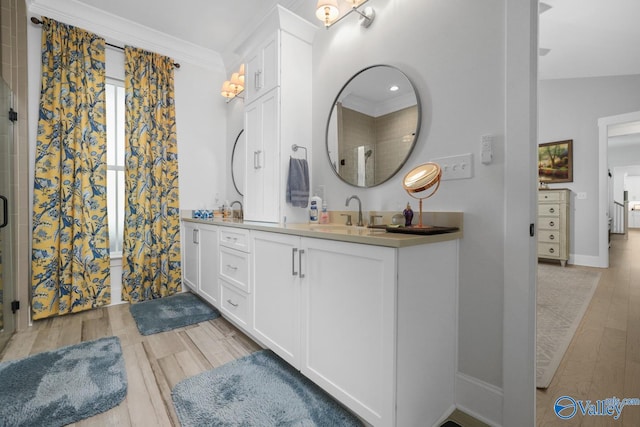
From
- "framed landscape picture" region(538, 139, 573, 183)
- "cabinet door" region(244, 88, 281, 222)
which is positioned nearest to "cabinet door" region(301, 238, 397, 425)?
"cabinet door" region(244, 88, 281, 222)

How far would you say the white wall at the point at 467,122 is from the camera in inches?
50.8

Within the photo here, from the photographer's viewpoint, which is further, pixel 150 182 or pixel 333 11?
pixel 150 182

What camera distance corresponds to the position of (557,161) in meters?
4.66

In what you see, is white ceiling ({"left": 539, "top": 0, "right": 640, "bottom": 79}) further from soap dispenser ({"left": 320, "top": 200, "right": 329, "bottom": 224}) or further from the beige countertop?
soap dispenser ({"left": 320, "top": 200, "right": 329, "bottom": 224})

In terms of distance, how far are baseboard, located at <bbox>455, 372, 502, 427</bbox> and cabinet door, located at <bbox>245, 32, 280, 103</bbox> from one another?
7.70ft

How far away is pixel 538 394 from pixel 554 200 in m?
4.09

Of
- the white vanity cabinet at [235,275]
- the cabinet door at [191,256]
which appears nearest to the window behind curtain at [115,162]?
the cabinet door at [191,256]

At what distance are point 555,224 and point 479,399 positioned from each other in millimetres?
4317

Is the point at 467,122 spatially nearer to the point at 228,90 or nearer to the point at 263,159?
the point at 263,159

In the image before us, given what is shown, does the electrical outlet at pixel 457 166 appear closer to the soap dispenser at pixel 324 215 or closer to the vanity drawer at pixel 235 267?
the soap dispenser at pixel 324 215

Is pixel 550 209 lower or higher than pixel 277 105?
lower

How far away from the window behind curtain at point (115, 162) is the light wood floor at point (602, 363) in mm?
3599

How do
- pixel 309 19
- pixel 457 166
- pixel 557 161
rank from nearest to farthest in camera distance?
pixel 457 166, pixel 309 19, pixel 557 161

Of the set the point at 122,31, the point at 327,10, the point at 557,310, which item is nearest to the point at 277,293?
the point at 327,10
